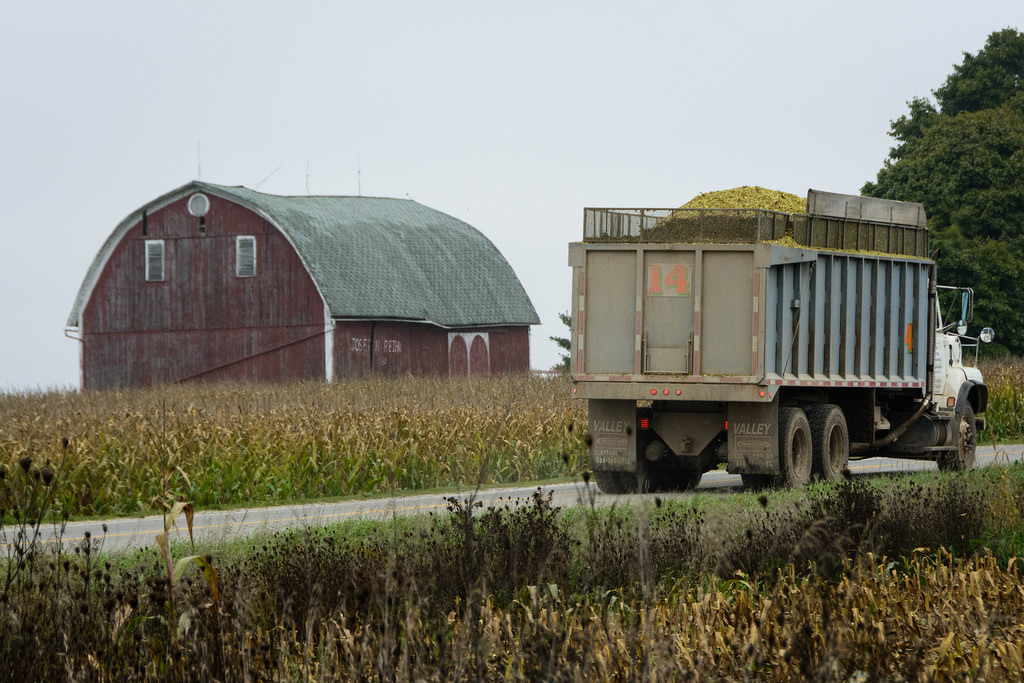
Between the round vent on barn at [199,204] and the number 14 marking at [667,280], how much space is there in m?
29.0

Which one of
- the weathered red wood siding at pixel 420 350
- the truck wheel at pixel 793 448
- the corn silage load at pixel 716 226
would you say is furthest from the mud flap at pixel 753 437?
the weathered red wood siding at pixel 420 350

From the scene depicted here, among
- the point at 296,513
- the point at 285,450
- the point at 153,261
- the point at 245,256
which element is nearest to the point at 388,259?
the point at 245,256

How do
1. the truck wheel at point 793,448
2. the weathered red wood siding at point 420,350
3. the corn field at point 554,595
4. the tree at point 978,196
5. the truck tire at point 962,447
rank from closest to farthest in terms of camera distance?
the corn field at point 554,595, the truck wheel at point 793,448, the truck tire at point 962,447, the weathered red wood siding at point 420,350, the tree at point 978,196

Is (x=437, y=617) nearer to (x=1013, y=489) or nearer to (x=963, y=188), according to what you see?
(x=1013, y=489)

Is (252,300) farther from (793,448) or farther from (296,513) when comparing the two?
(296,513)

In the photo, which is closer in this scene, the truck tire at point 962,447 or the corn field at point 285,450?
the corn field at point 285,450

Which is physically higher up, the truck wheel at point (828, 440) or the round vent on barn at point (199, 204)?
the round vent on barn at point (199, 204)

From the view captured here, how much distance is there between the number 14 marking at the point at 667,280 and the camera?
49.9 feet

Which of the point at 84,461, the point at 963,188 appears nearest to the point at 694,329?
the point at 84,461

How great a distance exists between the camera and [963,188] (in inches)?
1965

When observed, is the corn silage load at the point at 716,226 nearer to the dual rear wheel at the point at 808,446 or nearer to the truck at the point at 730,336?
the truck at the point at 730,336

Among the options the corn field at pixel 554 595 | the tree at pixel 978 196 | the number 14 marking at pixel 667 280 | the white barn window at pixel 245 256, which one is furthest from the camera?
the tree at pixel 978 196

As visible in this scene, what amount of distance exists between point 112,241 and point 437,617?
125 ft

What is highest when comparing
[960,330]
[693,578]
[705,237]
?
[705,237]
